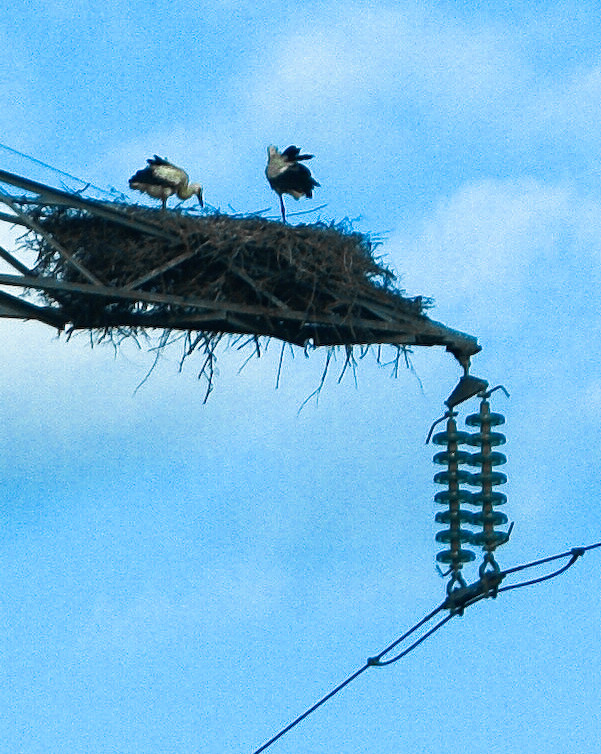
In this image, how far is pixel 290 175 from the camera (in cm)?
1470

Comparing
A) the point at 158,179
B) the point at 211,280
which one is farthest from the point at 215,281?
the point at 158,179

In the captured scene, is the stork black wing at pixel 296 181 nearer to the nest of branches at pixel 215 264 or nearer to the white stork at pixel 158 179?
the white stork at pixel 158 179

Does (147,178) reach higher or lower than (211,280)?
higher

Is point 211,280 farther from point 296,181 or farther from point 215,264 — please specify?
point 296,181

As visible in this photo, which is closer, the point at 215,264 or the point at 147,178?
the point at 215,264

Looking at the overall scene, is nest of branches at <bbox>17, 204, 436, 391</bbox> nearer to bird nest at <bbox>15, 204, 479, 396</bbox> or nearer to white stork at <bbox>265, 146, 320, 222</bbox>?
bird nest at <bbox>15, 204, 479, 396</bbox>

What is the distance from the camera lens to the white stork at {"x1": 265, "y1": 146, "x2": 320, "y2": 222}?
48.0 feet

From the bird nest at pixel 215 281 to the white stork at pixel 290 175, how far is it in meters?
2.11

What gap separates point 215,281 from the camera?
11.5 metres

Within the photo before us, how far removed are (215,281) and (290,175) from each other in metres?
3.38

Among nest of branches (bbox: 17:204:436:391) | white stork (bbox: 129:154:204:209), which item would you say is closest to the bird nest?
nest of branches (bbox: 17:204:436:391)

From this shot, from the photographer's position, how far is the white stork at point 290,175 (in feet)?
48.0

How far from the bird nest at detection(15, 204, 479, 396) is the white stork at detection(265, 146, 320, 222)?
2.11 meters

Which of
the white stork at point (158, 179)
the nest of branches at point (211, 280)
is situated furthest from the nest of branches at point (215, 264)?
the white stork at point (158, 179)
